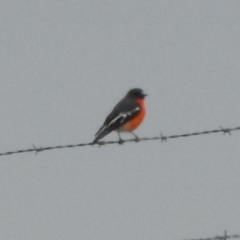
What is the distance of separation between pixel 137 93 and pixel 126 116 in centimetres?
143

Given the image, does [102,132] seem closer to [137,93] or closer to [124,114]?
[124,114]

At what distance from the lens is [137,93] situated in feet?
51.6

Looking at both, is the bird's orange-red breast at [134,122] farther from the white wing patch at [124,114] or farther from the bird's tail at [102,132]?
the bird's tail at [102,132]

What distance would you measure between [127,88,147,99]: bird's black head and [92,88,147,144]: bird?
4 centimetres

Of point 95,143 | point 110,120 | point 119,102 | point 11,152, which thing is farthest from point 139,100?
point 11,152

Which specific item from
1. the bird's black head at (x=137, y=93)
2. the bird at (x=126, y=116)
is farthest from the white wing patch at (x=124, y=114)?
the bird's black head at (x=137, y=93)

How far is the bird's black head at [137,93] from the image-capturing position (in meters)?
15.6

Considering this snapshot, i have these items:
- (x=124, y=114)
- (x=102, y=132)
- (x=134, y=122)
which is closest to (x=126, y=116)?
(x=124, y=114)

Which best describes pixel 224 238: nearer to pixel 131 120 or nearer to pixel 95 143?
pixel 95 143

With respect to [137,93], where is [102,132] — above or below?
below

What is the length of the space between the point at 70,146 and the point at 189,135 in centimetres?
145

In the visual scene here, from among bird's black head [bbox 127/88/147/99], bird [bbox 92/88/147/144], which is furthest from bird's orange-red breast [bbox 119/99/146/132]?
bird's black head [bbox 127/88/147/99]

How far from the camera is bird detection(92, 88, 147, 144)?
13719mm

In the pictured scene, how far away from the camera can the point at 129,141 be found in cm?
1126
